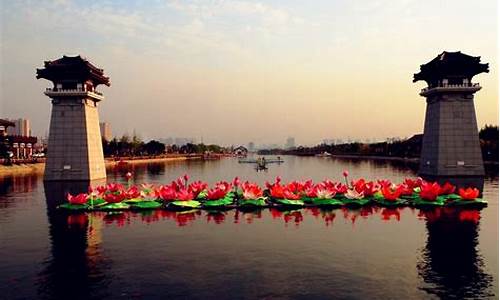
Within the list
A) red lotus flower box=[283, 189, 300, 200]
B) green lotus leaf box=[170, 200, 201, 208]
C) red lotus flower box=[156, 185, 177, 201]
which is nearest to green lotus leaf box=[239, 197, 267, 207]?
red lotus flower box=[283, 189, 300, 200]

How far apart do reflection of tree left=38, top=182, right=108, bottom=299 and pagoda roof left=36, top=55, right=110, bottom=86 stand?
23413 mm

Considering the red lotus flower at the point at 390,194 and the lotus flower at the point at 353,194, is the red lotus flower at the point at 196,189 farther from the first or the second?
the red lotus flower at the point at 390,194

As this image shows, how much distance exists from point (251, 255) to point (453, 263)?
672 centimetres

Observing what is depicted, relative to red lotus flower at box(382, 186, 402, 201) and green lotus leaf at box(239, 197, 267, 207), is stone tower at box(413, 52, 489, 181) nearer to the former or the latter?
red lotus flower at box(382, 186, 402, 201)

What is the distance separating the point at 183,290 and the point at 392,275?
20.4ft

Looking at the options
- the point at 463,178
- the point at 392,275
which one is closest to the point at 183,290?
the point at 392,275

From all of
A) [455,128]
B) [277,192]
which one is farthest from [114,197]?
[455,128]

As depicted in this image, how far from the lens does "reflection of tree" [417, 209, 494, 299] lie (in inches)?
468

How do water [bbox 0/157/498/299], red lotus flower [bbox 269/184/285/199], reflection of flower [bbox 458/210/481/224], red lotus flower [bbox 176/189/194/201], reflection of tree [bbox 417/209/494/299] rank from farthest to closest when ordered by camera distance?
red lotus flower [bbox 269/184/285/199] → red lotus flower [bbox 176/189/194/201] → reflection of flower [bbox 458/210/481/224] → water [bbox 0/157/498/299] → reflection of tree [bbox 417/209/494/299]

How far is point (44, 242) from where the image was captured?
58.5ft

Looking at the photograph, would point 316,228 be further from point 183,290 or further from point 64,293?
point 64,293

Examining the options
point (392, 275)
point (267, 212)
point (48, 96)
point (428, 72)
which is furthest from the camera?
point (428, 72)

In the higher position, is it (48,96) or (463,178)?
(48,96)

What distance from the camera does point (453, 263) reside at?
1438 cm
